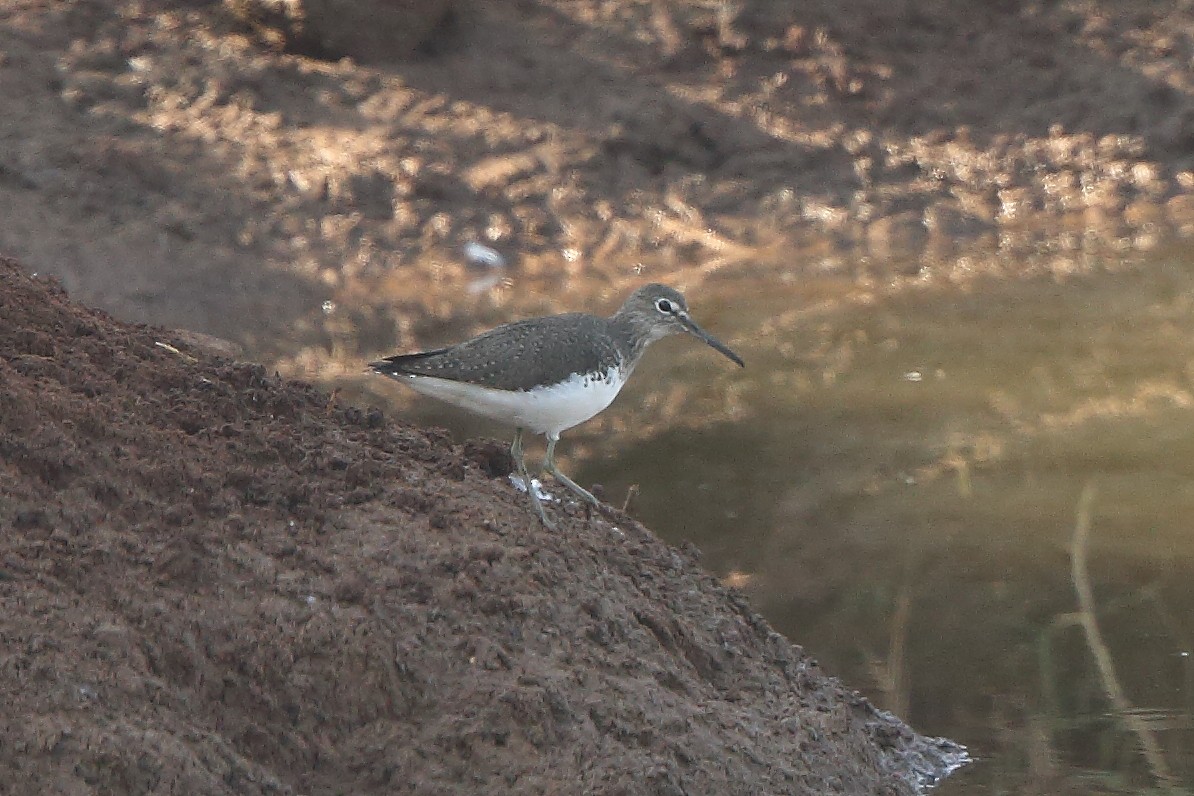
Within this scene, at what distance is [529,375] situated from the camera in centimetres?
663

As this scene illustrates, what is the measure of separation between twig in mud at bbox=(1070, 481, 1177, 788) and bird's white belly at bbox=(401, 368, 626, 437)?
2.29 meters

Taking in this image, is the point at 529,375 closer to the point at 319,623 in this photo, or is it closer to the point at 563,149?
the point at 319,623

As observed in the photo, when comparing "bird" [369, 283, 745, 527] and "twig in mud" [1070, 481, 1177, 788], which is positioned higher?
"bird" [369, 283, 745, 527]

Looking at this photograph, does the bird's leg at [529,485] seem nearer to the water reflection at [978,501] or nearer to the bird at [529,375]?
the bird at [529,375]

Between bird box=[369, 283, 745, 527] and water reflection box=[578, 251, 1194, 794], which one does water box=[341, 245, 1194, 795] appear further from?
bird box=[369, 283, 745, 527]

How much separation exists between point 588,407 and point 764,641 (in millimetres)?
1130

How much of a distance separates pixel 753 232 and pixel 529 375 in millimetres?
7586

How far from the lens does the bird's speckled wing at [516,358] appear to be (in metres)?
6.64

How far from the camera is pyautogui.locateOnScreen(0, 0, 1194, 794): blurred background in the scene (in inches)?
350

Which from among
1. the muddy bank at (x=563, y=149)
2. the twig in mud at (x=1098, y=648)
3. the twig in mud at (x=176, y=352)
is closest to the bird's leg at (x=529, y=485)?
the twig in mud at (x=176, y=352)

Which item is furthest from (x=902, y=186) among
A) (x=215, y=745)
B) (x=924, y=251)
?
(x=215, y=745)

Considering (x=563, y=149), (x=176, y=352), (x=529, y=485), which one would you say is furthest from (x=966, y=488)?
(x=563, y=149)

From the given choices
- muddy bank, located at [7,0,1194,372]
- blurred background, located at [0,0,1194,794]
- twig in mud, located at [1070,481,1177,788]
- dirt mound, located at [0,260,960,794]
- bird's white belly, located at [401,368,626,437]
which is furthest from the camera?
muddy bank, located at [7,0,1194,372]

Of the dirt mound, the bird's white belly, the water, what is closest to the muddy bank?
the water
